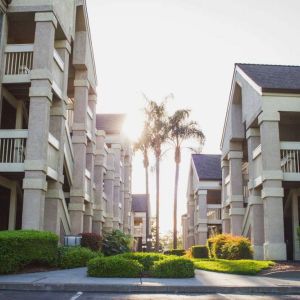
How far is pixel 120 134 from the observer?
41281 millimetres

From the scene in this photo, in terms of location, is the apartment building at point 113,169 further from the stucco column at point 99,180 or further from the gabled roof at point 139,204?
the gabled roof at point 139,204

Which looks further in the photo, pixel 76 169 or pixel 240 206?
pixel 240 206

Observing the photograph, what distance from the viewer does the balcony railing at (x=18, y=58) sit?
60.3 feet

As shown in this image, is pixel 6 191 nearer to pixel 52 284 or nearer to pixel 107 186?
pixel 52 284

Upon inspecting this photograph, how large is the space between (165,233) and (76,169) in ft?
304

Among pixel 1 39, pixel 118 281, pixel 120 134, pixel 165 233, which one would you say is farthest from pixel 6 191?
pixel 165 233

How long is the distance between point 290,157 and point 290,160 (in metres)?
0.14

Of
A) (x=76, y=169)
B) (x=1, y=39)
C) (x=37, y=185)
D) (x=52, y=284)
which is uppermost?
(x=1, y=39)

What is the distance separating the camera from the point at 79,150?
78.2ft

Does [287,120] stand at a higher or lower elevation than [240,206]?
higher

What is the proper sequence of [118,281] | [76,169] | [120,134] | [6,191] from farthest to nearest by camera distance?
1. [120,134]
2. [76,169]
3. [6,191]
4. [118,281]

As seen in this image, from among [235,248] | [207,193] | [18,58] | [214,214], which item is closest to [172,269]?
[235,248]

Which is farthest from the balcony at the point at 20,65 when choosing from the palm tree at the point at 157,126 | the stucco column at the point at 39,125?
the palm tree at the point at 157,126

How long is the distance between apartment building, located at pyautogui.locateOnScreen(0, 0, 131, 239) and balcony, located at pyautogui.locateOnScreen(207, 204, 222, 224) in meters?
17.1
